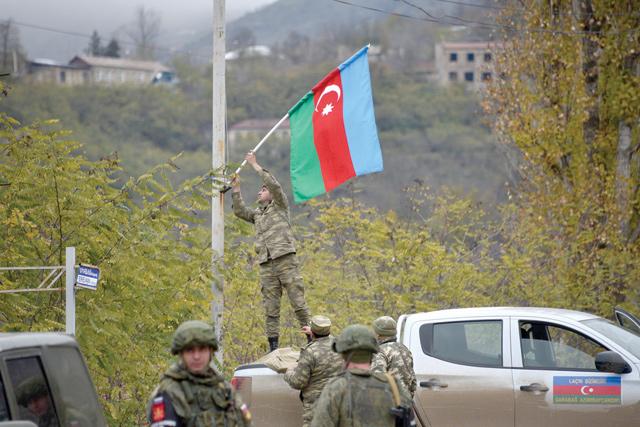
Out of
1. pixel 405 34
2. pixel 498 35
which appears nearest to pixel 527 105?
pixel 498 35

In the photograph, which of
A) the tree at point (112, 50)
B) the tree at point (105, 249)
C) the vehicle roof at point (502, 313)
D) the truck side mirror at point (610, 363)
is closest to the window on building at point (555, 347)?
the vehicle roof at point (502, 313)

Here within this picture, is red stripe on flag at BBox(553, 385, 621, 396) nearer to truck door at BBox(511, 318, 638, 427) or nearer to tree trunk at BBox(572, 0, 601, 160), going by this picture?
truck door at BBox(511, 318, 638, 427)

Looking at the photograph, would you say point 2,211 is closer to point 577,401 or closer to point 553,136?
point 577,401

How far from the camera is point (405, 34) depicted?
130m

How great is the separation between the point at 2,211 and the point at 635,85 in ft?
45.3

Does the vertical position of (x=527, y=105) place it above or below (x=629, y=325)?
above

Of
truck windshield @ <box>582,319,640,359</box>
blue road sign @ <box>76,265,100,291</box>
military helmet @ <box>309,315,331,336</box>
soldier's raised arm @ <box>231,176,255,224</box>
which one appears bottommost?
truck windshield @ <box>582,319,640,359</box>

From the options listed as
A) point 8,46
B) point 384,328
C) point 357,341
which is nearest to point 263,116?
point 8,46

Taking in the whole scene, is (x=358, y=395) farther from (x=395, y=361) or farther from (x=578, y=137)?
(x=578, y=137)

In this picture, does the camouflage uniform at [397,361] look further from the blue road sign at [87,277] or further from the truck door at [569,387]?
the blue road sign at [87,277]

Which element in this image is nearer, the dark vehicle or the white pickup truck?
the dark vehicle

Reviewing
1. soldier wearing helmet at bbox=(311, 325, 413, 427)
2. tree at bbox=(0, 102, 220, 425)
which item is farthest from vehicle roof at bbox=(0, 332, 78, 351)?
tree at bbox=(0, 102, 220, 425)

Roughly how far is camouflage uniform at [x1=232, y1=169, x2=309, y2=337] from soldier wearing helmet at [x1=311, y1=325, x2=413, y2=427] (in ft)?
18.6

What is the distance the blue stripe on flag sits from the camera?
13383 millimetres
